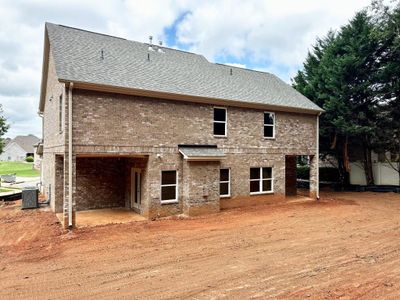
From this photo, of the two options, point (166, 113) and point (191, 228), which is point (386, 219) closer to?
point (191, 228)

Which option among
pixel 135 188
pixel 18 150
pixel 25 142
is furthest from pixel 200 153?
pixel 25 142

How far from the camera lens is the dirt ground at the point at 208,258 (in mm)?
5750

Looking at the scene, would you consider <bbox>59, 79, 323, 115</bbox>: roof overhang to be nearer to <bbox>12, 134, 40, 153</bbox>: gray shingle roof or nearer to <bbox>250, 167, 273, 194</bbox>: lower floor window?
<bbox>250, 167, 273, 194</bbox>: lower floor window

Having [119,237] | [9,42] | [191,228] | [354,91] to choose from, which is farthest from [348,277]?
Answer: [9,42]

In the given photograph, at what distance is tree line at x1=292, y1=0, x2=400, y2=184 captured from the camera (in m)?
18.8

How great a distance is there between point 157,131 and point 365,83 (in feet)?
49.1

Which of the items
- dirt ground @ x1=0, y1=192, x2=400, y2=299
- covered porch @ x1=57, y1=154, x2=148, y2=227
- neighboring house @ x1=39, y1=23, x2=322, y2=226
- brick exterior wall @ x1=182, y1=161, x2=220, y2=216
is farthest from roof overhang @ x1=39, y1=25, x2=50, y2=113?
brick exterior wall @ x1=182, y1=161, x2=220, y2=216

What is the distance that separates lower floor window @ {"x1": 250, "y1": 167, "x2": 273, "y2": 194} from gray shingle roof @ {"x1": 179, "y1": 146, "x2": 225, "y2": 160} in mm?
2942

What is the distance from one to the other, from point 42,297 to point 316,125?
17.0m

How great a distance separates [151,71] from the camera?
1409 cm

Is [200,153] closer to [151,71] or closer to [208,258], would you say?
[151,71]

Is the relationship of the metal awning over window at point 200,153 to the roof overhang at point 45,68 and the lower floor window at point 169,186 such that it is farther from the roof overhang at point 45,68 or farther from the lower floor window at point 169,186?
the roof overhang at point 45,68

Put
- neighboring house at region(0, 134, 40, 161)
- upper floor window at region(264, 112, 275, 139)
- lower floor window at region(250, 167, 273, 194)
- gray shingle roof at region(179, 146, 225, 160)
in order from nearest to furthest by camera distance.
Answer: gray shingle roof at region(179, 146, 225, 160) → lower floor window at region(250, 167, 273, 194) → upper floor window at region(264, 112, 275, 139) → neighboring house at region(0, 134, 40, 161)

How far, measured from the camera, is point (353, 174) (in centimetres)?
2364
